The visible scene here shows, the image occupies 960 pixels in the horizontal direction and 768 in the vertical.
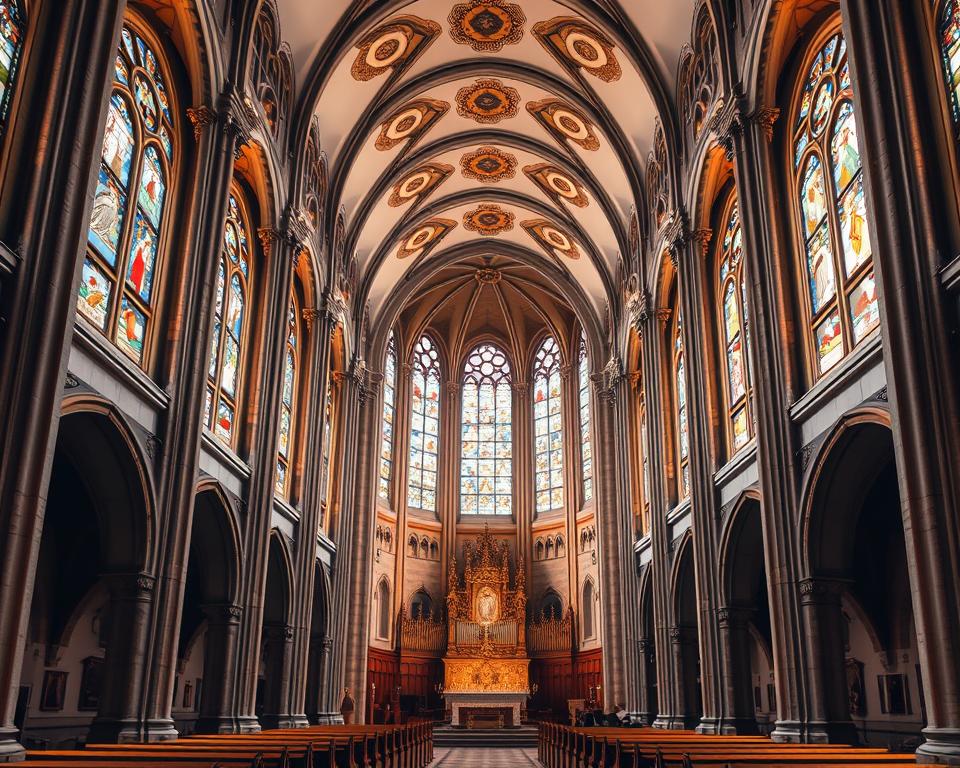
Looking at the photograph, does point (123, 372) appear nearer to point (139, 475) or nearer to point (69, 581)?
point (139, 475)

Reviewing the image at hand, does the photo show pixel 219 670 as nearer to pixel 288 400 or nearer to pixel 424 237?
pixel 288 400

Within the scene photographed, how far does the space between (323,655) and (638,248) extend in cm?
1584

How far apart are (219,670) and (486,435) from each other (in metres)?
26.6

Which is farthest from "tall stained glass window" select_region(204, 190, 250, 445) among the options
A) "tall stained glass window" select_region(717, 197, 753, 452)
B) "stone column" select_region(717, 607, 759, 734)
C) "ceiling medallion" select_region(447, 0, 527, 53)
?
"stone column" select_region(717, 607, 759, 734)

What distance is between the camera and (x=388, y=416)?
40.6 metres

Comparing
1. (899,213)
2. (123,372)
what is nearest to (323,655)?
(123,372)

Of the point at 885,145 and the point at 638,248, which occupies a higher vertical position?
the point at 638,248

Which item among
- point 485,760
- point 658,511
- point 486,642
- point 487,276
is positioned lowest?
point 485,760

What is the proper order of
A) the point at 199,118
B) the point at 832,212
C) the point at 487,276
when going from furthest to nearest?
1. the point at 487,276
2. the point at 199,118
3. the point at 832,212

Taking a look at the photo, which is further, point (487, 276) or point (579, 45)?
point (487, 276)

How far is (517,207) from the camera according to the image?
112 ft

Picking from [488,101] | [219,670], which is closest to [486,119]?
[488,101]

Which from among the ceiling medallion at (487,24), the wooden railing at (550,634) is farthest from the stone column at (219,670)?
the wooden railing at (550,634)

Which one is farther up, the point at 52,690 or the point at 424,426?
the point at 424,426
